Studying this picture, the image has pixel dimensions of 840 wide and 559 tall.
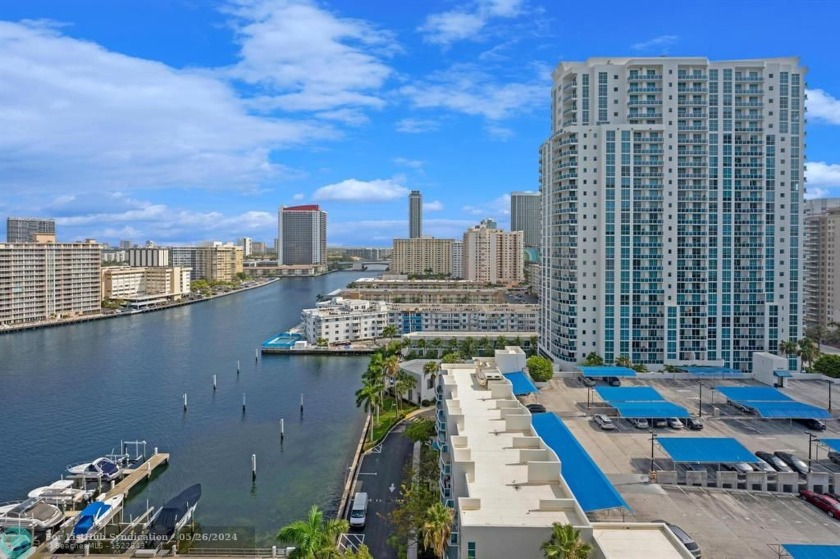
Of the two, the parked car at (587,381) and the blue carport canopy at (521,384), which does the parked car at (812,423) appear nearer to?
the parked car at (587,381)

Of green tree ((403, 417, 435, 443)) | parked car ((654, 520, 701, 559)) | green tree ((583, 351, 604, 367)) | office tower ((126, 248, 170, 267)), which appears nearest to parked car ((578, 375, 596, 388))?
green tree ((583, 351, 604, 367))

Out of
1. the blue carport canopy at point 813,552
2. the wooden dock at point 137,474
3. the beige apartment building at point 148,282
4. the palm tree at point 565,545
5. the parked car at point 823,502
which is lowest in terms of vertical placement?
the wooden dock at point 137,474

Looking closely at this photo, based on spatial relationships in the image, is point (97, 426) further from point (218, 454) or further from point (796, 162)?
point (796, 162)

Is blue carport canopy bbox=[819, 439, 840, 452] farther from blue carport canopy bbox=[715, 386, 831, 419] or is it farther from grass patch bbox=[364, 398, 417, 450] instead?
grass patch bbox=[364, 398, 417, 450]

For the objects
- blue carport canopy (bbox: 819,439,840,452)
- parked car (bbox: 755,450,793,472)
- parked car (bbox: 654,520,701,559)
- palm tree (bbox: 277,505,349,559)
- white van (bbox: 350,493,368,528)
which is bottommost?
white van (bbox: 350,493,368,528)

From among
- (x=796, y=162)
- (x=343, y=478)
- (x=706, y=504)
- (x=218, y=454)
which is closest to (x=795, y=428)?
(x=706, y=504)

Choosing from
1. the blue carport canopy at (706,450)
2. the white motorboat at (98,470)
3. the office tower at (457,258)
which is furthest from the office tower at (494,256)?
the blue carport canopy at (706,450)
